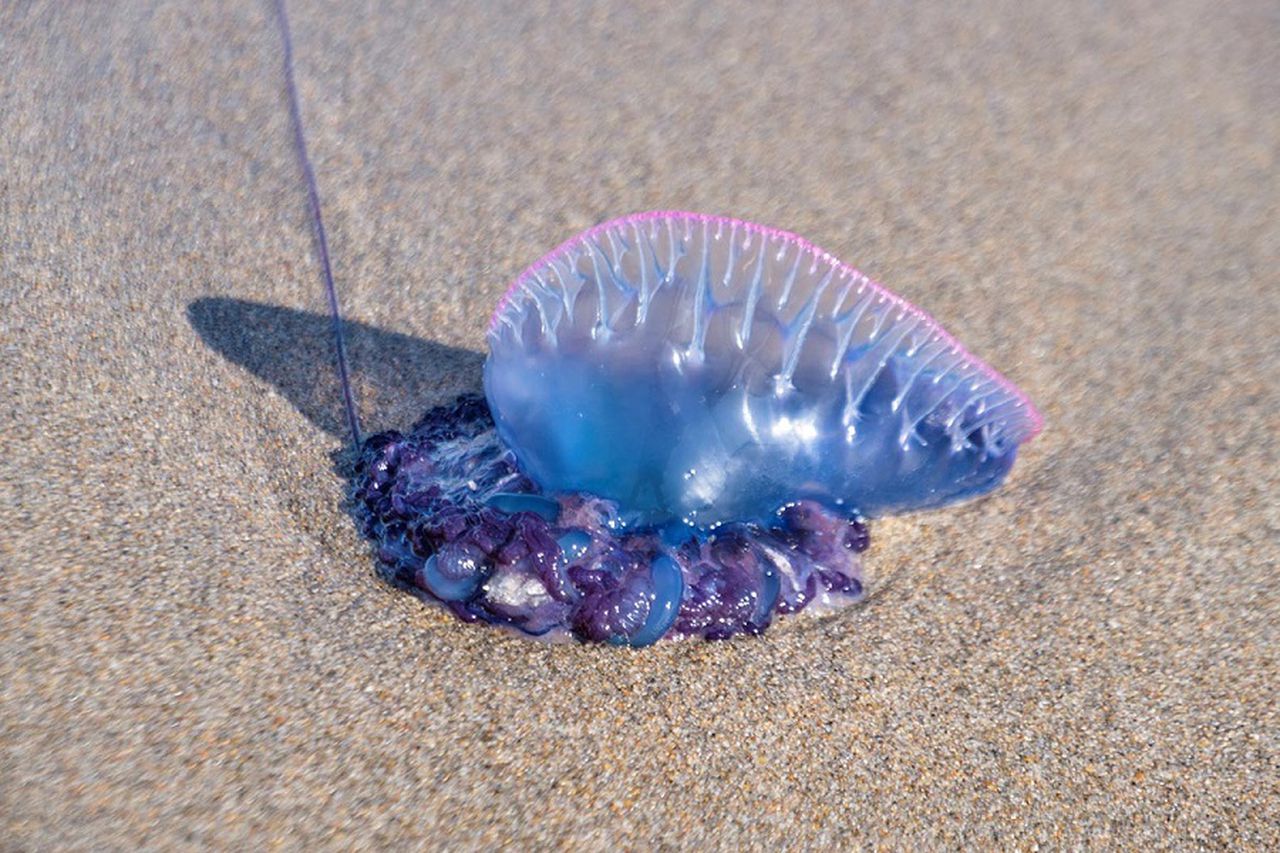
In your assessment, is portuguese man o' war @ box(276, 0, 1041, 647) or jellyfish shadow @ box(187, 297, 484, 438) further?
jellyfish shadow @ box(187, 297, 484, 438)

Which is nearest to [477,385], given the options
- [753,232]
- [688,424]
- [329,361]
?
[329,361]

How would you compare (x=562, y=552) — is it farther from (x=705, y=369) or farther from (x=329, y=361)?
(x=329, y=361)

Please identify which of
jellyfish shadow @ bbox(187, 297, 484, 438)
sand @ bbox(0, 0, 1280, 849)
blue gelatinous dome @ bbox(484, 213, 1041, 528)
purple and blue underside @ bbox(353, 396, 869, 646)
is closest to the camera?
sand @ bbox(0, 0, 1280, 849)

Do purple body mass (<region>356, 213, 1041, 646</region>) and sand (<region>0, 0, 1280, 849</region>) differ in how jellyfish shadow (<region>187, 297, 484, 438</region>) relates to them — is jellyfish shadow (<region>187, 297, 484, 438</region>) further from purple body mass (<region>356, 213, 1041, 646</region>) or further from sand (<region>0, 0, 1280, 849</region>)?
purple body mass (<region>356, 213, 1041, 646</region>)

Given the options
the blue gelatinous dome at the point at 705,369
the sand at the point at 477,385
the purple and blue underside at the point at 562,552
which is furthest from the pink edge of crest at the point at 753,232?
the sand at the point at 477,385

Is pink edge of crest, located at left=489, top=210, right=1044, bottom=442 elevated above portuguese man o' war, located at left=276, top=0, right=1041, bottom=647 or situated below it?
above

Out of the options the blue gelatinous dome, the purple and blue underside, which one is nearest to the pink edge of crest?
the blue gelatinous dome

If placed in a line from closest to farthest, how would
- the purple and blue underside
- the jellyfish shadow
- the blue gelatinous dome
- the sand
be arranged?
the sand < the purple and blue underside < the blue gelatinous dome < the jellyfish shadow

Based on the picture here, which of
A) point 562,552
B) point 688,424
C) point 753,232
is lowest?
point 562,552
